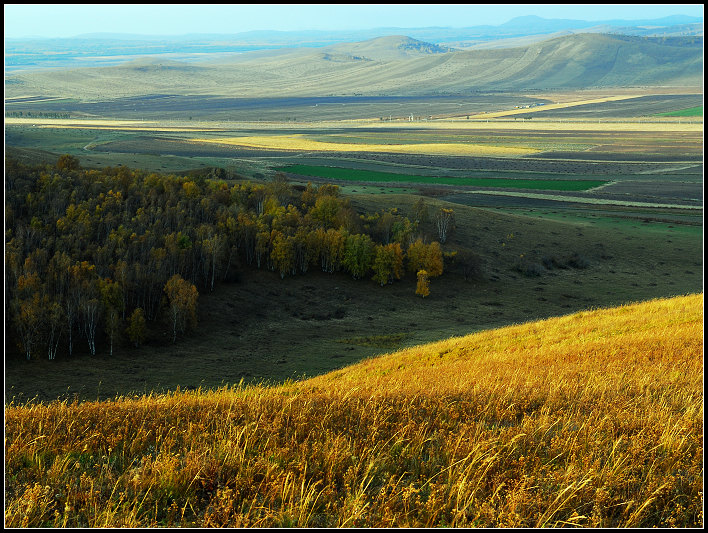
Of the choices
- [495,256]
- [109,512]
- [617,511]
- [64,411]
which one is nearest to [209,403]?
[64,411]

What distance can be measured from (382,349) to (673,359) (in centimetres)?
2292

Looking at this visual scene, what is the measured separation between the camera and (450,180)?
366ft

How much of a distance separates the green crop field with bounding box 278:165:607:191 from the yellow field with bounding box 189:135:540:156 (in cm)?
3617

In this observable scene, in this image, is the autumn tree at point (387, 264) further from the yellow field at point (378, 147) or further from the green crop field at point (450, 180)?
the yellow field at point (378, 147)

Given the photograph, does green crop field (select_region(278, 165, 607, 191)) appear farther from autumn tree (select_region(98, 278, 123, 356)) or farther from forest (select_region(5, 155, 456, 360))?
autumn tree (select_region(98, 278, 123, 356))

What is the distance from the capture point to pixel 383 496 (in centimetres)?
548

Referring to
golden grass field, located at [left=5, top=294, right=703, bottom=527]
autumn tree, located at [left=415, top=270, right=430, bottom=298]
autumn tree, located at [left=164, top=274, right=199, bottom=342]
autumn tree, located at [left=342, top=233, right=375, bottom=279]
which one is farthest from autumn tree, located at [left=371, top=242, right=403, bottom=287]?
golden grass field, located at [left=5, top=294, right=703, bottom=527]

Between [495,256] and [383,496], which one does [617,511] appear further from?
[495,256]

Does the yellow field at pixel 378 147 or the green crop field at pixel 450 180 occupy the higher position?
the yellow field at pixel 378 147

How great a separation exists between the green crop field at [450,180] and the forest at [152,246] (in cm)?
4382

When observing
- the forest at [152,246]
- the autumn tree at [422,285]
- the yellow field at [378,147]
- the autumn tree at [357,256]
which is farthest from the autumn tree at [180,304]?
the yellow field at [378,147]

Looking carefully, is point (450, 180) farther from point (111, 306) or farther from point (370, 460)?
point (370, 460)

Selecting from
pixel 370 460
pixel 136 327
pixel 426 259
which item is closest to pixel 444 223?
pixel 426 259

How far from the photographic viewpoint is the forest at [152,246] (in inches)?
1432
